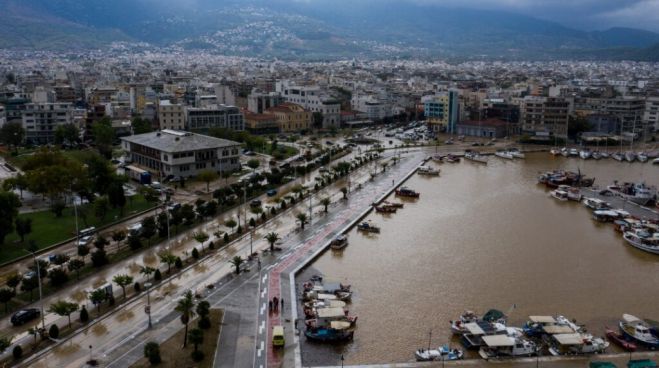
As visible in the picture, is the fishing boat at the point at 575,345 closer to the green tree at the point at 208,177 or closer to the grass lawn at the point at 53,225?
the grass lawn at the point at 53,225

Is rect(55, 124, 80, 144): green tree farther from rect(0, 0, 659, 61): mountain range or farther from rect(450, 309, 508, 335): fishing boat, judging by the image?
rect(0, 0, 659, 61): mountain range

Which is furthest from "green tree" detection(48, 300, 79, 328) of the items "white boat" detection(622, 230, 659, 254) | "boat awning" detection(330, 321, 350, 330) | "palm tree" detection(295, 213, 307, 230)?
"white boat" detection(622, 230, 659, 254)

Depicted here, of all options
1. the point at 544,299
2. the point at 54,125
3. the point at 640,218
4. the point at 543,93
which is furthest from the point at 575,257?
the point at 543,93

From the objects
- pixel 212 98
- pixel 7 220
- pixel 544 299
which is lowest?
pixel 544 299

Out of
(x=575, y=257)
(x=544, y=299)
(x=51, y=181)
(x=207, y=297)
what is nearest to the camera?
(x=207, y=297)

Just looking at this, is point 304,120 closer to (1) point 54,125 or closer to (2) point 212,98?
(2) point 212,98

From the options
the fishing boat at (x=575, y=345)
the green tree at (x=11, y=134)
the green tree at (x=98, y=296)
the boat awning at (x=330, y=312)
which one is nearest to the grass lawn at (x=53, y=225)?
the green tree at (x=98, y=296)
